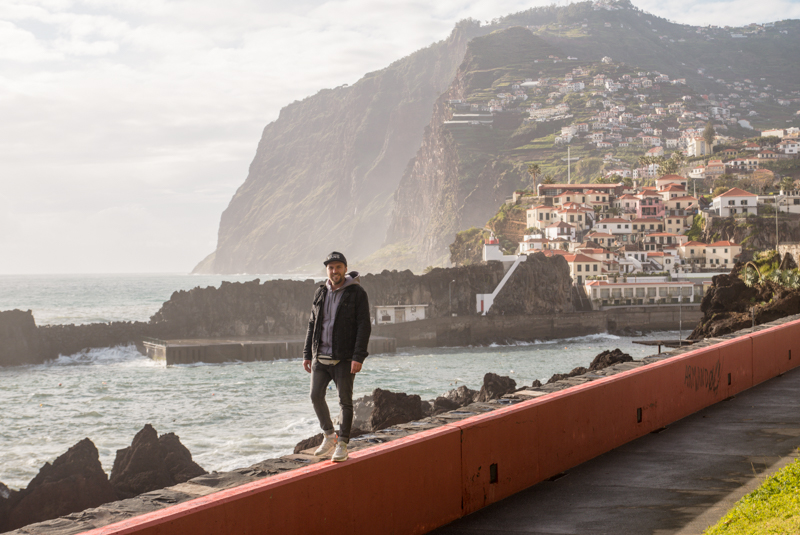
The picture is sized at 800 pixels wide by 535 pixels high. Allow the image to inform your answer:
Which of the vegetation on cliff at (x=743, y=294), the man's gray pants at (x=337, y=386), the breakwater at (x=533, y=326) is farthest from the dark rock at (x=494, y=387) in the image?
the breakwater at (x=533, y=326)

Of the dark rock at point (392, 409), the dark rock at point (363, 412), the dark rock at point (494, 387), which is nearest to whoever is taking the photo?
the dark rock at point (392, 409)

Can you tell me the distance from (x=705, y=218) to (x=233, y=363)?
78.9m

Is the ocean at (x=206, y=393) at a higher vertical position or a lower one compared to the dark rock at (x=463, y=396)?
lower

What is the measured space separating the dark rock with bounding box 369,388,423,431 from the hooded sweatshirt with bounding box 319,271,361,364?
19.2m

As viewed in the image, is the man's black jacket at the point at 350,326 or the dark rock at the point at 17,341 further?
the dark rock at the point at 17,341

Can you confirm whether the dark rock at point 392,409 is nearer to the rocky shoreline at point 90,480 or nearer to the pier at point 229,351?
the rocky shoreline at point 90,480

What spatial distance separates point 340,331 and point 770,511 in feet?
11.7

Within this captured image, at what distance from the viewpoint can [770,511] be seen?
5.20 m

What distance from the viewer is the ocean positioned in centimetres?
2903

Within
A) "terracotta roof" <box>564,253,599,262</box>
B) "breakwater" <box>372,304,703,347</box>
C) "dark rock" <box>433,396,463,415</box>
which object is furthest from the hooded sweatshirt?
"terracotta roof" <box>564,253,599,262</box>

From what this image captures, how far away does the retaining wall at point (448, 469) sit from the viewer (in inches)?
170

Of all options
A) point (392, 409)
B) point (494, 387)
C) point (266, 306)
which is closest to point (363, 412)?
point (392, 409)

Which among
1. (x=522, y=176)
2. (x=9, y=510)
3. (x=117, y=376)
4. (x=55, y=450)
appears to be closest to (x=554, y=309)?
(x=117, y=376)

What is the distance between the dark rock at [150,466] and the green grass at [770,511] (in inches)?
686
